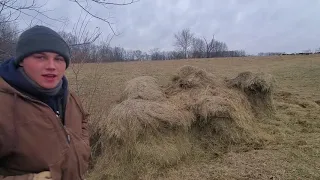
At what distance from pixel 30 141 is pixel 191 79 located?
232 inches

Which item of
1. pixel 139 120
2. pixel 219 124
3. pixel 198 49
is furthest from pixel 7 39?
pixel 198 49

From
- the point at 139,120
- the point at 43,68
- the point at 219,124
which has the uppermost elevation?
the point at 43,68

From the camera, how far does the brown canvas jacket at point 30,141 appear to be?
1508 mm

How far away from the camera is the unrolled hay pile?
4.77m

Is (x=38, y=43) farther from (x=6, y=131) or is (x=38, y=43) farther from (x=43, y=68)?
(x=6, y=131)

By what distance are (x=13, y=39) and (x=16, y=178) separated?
280cm

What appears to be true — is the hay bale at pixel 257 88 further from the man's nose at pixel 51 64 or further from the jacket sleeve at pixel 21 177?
the jacket sleeve at pixel 21 177

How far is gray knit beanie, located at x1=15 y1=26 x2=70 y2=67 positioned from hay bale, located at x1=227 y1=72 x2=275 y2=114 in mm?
6667

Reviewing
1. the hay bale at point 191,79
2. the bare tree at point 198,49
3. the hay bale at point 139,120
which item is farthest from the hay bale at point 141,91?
the bare tree at point 198,49

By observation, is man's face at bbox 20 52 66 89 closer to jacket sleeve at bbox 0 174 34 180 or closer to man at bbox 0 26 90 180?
man at bbox 0 26 90 180

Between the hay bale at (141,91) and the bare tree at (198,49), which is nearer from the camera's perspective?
the hay bale at (141,91)

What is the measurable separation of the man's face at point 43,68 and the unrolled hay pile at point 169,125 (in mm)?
3148

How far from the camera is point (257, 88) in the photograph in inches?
315

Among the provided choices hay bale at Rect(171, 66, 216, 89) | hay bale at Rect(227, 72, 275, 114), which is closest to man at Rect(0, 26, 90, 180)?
hay bale at Rect(171, 66, 216, 89)
